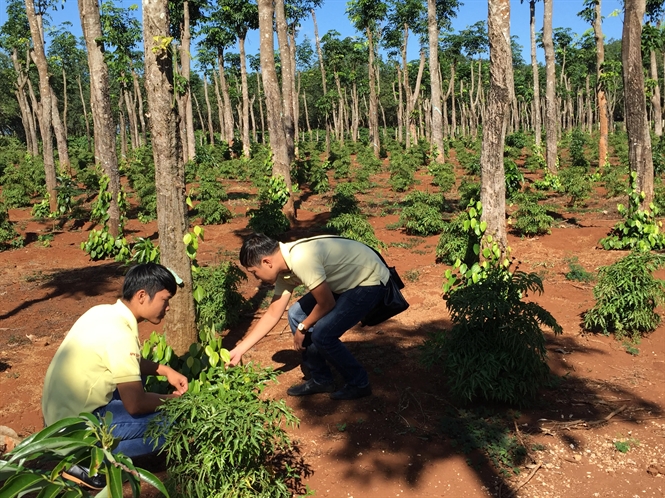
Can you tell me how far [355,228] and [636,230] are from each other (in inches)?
167

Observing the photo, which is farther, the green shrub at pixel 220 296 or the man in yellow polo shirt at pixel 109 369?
the green shrub at pixel 220 296

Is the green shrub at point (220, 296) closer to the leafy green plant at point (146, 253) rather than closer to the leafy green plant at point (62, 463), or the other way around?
the leafy green plant at point (146, 253)

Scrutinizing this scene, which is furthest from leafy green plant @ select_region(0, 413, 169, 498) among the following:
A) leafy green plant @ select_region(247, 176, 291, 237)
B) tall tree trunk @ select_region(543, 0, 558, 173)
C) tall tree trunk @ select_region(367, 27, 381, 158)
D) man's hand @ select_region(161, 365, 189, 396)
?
tall tree trunk @ select_region(367, 27, 381, 158)

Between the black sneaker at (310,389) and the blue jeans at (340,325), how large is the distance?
185 mm

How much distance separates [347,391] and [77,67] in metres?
46.3

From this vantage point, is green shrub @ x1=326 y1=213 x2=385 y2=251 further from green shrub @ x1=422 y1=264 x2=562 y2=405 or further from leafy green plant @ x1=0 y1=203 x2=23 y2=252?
leafy green plant @ x1=0 y1=203 x2=23 y2=252

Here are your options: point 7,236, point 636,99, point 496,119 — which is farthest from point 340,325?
point 7,236

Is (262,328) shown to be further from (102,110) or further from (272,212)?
(102,110)

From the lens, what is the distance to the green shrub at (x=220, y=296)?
5.64 meters

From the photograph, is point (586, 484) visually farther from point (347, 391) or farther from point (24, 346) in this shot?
point (24, 346)

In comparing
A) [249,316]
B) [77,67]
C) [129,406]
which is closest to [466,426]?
[129,406]

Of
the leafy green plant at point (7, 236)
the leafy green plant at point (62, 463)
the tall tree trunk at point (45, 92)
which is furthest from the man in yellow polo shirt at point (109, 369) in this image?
the tall tree trunk at point (45, 92)

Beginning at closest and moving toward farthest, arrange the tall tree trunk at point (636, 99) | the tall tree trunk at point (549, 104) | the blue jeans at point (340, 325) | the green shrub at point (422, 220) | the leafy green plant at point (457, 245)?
the blue jeans at point (340, 325), the leafy green plant at point (457, 245), the tall tree trunk at point (636, 99), the green shrub at point (422, 220), the tall tree trunk at point (549, 104)

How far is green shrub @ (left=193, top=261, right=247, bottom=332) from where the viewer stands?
564cm
